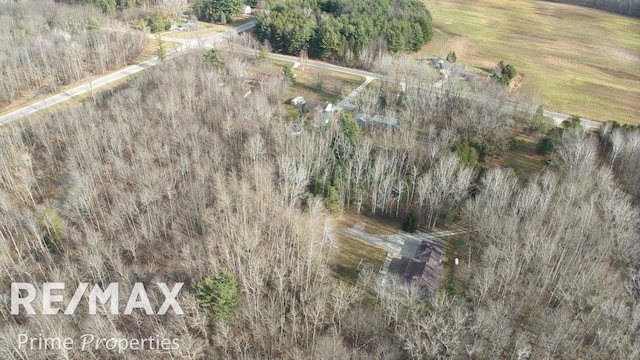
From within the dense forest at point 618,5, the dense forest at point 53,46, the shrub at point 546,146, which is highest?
the dense forest at point 618,5

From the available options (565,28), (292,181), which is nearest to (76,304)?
(292,181)

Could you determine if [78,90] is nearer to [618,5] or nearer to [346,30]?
[346,30]

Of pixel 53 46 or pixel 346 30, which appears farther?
pixel 346 30

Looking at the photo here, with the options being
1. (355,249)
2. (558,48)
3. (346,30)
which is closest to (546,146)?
(355,249)

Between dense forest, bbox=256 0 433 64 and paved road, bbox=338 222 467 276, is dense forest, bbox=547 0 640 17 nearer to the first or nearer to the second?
dense forest, bbox=256 0 433 64

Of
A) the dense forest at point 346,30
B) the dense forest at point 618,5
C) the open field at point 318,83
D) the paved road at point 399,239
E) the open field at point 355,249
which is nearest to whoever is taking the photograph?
the open field at point 355,249

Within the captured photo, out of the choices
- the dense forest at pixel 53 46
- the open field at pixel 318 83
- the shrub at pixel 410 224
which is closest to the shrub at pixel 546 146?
the shrub at pixel 410 224

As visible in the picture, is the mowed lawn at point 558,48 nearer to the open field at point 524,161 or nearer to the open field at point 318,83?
the open field at point 524,161

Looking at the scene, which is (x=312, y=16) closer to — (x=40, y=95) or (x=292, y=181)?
(x=40, y=95)

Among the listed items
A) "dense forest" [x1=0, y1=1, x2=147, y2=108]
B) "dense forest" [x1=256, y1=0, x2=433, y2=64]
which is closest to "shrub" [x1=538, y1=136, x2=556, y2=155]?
"dense forest" [x1=256, y1=0, x2=433, y2=64]
